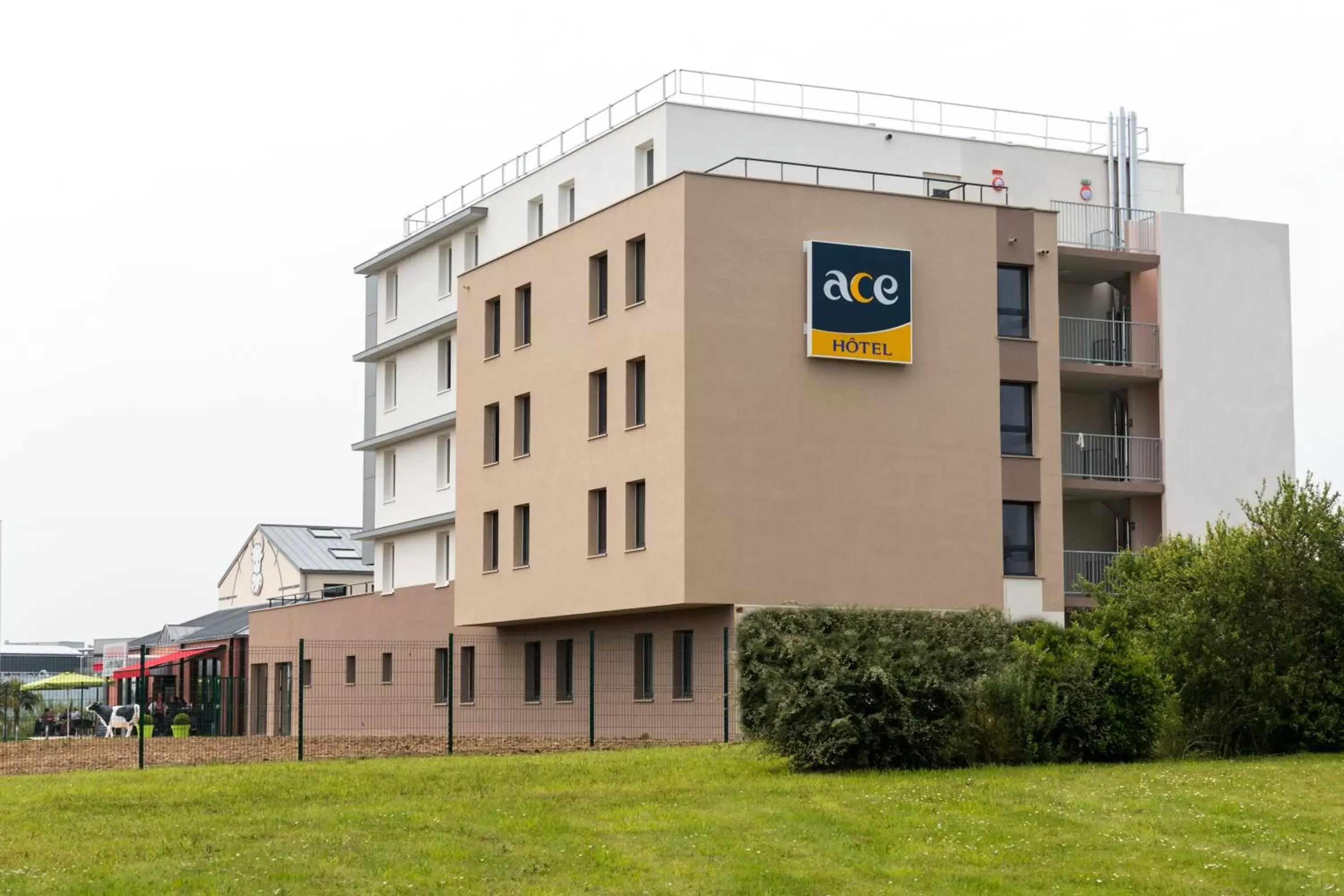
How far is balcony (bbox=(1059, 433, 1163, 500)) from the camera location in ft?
156

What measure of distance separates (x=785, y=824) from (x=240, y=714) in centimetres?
3396

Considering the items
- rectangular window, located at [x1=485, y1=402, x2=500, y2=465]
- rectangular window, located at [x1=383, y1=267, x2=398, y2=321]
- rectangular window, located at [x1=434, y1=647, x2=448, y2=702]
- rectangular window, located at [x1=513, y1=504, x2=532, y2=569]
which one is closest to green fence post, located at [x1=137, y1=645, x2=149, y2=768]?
rectangular window, located at [x1=513, y1=504, x2=532, y2=569]

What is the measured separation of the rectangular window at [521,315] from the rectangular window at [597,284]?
132 inches

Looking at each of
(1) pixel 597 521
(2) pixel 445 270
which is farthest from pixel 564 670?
(2) pixel 445 270

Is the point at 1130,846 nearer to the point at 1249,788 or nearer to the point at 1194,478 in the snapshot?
the point at 1249,788

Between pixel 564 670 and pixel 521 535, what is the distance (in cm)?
357

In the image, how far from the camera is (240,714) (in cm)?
5103

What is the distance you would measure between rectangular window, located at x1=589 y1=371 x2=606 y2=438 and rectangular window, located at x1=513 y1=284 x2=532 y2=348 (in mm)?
4025

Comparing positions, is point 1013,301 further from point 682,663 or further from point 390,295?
point 390,295

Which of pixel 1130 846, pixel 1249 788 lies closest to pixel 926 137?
pixel 1249 788

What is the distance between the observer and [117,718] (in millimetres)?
53344

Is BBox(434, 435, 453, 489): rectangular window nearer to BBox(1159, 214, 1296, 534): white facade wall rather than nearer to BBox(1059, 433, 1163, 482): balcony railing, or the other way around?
BBox(1059, 433, 1163, 482): balcony railing

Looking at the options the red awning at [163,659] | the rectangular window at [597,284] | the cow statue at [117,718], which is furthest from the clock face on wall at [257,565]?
the rectangular window at [597,284]

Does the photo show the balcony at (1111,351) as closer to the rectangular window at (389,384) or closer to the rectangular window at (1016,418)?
the rectangular window at (1016,418)
